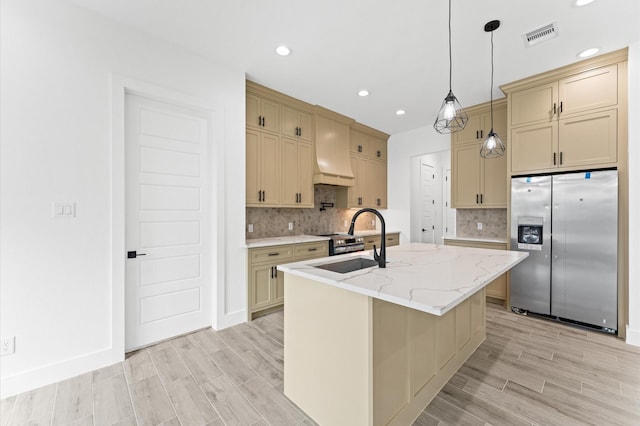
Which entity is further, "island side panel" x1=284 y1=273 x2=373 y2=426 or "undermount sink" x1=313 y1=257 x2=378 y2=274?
"undermount sink" x1=313 y1=257 x2=378 y2=274

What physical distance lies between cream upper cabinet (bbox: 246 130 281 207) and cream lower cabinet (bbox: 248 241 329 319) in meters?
0.68

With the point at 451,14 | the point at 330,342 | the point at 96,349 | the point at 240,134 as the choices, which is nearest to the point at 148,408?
the point at 96,349

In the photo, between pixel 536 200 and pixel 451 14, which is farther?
pixel 536 200

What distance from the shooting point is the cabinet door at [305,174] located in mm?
4145

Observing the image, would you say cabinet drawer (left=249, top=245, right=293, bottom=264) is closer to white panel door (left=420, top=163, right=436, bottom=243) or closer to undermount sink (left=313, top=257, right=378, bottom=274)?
undermount sink (left=313, top=257, right=378, bottom=274)

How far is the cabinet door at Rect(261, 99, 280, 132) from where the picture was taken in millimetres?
3689

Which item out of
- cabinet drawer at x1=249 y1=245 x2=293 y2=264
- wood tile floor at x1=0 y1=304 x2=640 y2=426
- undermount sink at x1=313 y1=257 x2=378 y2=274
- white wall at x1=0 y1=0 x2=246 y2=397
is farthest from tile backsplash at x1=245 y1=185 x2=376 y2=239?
undermount sink at x1=313 y1=257 x2=378 y2=274

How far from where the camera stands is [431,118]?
15.7ft

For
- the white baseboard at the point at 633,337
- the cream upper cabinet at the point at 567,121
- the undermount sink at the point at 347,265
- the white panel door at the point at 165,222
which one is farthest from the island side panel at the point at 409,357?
the cream upper cabinet at the point at 567,121

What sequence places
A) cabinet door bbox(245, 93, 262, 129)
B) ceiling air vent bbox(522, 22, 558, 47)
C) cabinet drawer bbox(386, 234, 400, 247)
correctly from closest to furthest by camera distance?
ceiling air vent bbox(522, 22, 558, 47), cabinet door bbox(245, 93, 262, 129), cabinet drawer bbox(386, 234, 400, 247)

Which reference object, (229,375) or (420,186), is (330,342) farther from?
(420,186)

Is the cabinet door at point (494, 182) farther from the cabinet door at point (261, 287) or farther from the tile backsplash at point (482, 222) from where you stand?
the cabinet door at point (261, 287)

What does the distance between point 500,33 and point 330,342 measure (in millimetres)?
3033

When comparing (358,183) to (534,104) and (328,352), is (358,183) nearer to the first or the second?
(534,104)
